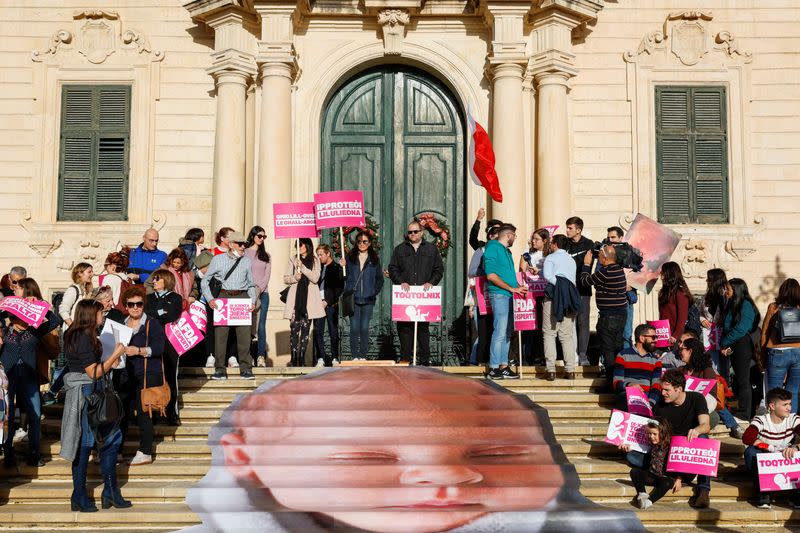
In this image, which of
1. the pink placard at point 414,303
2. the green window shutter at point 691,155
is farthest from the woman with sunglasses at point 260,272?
the green window shutter at point 691,155

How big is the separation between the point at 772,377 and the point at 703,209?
5225mm

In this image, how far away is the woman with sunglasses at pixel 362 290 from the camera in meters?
12.7

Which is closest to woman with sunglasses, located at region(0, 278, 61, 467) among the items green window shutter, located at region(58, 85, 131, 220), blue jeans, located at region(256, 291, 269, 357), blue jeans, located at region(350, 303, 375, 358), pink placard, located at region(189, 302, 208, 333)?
pink placard, located at region(189, 302, 208, 333)

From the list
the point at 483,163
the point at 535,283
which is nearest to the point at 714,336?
the point at 535,283

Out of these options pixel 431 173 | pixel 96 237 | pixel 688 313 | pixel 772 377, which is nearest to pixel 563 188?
pixel 431 173

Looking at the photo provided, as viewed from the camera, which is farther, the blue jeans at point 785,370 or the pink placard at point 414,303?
the pink placard at point 414,303

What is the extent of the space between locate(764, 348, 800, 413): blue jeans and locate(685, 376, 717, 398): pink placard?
4.04 feet

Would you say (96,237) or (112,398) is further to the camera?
(96,237)

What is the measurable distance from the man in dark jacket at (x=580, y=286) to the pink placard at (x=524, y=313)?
95cm

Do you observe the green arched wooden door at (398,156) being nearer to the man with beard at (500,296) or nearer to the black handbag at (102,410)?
the man with beard at (500,296)

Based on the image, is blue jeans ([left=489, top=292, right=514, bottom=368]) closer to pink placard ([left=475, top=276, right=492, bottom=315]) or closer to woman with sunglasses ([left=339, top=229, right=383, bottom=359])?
pink placard ([left=475, top=276, right=492, bottom=315])

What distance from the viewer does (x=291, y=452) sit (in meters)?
9.68

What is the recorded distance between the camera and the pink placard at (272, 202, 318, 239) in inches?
518

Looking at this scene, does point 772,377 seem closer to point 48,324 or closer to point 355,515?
point 355,515
